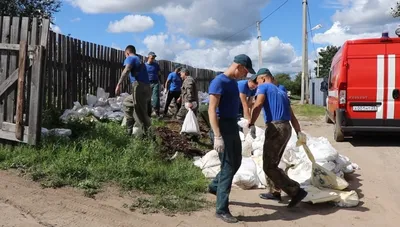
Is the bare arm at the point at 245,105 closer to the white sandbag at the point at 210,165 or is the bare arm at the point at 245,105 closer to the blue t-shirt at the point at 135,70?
the white sandbag at the point at 210,165

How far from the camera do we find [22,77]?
6746mm

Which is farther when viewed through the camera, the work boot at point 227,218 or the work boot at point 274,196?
the work boot at point 274,196

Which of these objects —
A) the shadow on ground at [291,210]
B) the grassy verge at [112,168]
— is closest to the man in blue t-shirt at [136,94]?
the grassy verge at [112,168]

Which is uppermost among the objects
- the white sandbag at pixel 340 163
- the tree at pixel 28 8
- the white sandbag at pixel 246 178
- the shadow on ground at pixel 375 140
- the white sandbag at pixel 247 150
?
the tree at pixel 28 8

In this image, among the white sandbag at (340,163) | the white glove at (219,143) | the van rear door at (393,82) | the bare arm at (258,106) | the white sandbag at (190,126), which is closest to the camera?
the white glove at (219,143)

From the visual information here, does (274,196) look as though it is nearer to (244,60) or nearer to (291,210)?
(291,210)

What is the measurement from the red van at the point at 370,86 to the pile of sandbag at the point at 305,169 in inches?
88.5

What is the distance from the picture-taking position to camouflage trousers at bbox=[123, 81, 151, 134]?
8414 mm

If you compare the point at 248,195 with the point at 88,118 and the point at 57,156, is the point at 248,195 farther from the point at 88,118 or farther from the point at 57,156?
the point at 88,118

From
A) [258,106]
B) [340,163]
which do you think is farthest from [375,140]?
[258,106]

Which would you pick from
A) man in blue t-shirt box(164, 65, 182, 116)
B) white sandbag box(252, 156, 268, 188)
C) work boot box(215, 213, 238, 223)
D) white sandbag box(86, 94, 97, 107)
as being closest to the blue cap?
work boot box(215, 213, 238, 223)

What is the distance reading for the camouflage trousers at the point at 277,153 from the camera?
5734 mm

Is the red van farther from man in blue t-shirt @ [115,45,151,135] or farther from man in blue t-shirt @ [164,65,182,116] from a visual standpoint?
man in blue t-shirt @ [164,65,182,116]

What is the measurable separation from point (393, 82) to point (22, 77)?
732 cm
